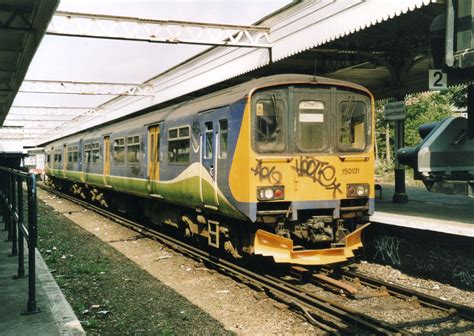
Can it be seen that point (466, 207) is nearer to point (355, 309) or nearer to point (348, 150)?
point (348, 150)

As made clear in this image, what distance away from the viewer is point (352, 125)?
8.25 m

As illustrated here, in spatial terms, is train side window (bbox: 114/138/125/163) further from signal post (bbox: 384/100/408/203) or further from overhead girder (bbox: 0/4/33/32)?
signal post (bbox: 384/100/408/203)

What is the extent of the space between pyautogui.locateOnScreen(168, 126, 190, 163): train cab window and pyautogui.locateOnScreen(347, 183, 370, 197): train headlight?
10.6 feet

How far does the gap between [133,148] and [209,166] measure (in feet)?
18.1

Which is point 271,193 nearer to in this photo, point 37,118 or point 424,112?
point 424,112

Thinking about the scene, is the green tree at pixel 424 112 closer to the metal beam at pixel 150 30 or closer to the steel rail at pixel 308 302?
the metal beam at pixel 150 30

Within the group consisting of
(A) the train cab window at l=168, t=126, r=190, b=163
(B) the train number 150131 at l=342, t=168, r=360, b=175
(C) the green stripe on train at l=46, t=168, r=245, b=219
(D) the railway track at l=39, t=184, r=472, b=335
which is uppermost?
(A) the train cab window at l=168, t=126, r=190, b=163

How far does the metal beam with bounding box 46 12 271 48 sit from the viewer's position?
11.8 m

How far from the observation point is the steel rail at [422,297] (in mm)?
6074

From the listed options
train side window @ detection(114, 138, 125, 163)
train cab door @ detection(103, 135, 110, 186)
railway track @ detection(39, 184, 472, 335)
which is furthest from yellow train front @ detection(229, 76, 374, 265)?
train cab door @ detection(103, 135, 110, 186)

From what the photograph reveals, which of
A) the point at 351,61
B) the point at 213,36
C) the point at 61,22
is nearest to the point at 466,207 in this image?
the point at 351,61

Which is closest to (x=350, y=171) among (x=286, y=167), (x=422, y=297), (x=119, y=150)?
(x=286, y=167)

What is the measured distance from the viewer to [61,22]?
462 inches

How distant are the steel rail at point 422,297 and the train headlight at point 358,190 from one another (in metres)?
1.26
